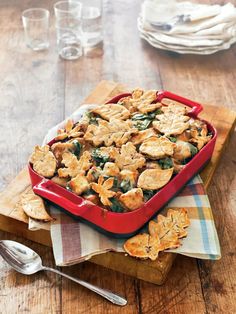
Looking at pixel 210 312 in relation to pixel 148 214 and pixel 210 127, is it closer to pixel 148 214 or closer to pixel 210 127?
pixel 148 214

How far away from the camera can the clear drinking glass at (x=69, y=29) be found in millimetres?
1683

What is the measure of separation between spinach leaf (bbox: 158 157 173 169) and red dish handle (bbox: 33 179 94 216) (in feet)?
0.54

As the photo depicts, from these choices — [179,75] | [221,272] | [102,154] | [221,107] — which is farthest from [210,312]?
[179,75]

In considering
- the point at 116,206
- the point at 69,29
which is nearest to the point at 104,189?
the point at 116,206

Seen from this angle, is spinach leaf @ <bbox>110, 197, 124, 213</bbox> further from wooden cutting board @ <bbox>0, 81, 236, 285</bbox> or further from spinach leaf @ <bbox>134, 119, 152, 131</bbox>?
spinach leaf @ <bbox>134, 119, 152, 131</bbox>

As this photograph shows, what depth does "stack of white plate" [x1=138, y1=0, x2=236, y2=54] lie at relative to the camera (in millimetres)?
1684

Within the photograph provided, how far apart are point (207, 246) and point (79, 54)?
0.86m

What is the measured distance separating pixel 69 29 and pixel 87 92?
0.27 metres

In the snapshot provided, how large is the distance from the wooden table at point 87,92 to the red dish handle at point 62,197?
0.10 metres

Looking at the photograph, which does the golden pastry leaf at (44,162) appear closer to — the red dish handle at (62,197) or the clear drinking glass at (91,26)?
the red dish handle at (62,197)

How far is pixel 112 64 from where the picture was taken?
65.7 inches

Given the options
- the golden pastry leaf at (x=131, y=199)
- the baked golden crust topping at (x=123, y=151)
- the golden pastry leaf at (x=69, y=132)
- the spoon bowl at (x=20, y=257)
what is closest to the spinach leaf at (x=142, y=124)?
the baked golden crust topping at (x=123, y=151)

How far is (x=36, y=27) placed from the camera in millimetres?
1703

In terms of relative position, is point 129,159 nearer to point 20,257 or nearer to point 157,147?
point 157,147
